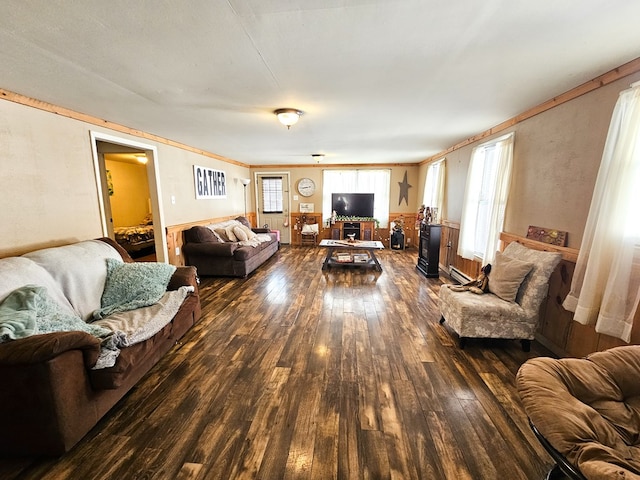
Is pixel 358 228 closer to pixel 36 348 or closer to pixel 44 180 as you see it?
pixel 44 180

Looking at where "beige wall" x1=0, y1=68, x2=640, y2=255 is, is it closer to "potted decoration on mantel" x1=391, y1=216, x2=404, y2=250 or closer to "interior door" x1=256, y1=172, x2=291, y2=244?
"potted decoration on mantel" x1=391, y1=216, x2=404, y2=250

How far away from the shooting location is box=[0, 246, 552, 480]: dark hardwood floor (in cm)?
137

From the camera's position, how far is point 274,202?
7656 mm

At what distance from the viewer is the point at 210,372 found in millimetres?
2100

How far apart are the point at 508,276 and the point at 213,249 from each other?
162 inches

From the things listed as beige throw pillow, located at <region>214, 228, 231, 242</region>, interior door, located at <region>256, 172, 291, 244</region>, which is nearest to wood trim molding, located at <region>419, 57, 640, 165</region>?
beige throw pillow, located at <region>214, 228, 231, 242</region>

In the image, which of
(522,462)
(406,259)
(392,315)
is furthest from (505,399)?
(406,259)

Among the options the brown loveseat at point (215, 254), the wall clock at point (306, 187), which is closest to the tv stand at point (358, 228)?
the wall clock at point (306, 187)

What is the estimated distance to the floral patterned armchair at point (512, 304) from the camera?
89.8 inches

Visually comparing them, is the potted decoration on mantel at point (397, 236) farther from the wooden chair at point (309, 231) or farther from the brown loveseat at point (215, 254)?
the brown loveseat at point (215, 254)

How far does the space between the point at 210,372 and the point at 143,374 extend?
1.59 feet

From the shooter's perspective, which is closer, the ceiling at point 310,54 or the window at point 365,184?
the ceiling at point 310,54

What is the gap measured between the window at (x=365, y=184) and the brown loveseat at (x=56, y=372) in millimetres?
5894

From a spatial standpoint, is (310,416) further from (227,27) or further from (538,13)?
(538,13)
